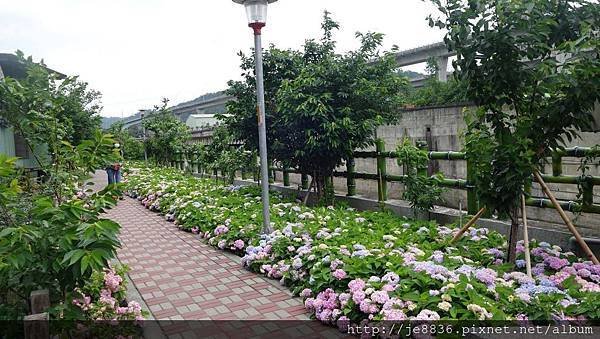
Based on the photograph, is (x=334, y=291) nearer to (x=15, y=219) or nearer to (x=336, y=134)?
(x=15, y=219)

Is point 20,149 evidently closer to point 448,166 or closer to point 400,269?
point 448,166

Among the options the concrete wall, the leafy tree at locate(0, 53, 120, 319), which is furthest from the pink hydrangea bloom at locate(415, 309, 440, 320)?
the concrete wall

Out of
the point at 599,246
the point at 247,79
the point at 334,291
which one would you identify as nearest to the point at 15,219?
the point at 334,291

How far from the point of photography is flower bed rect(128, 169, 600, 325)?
10.9 ft

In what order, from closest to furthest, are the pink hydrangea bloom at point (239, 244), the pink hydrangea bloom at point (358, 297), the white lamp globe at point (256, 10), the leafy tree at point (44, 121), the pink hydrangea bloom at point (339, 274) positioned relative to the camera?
the pink hydrangea bloom at point (358, 297), the pink hydrangea bloom at point (339, 274), the leafy tree at point (44, 121), the white lamp globe at point (256, 10), the pink hydrangea bloom at point (239, 244)

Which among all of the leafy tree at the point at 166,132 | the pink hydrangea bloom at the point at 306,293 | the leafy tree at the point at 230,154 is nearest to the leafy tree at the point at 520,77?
the pink hydrangea bloom at the point at 306,293

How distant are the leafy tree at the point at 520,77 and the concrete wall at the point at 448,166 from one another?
718mm

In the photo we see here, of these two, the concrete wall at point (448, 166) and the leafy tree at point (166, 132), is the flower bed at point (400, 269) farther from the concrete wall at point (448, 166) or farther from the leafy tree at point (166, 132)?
the leafy tree at point (166, 132)

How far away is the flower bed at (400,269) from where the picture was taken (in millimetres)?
3322

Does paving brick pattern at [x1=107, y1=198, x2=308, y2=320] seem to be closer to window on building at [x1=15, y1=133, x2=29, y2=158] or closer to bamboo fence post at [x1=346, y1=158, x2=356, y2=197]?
bamboo fence post at [x1=346, y1=158, x2=356, y2=197]

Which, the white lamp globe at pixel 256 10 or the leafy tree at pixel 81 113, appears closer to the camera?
the white lamp globe at pixel 256 10

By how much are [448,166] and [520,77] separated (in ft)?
20.7

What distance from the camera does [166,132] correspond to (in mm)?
20609

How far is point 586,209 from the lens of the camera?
16.3ft
